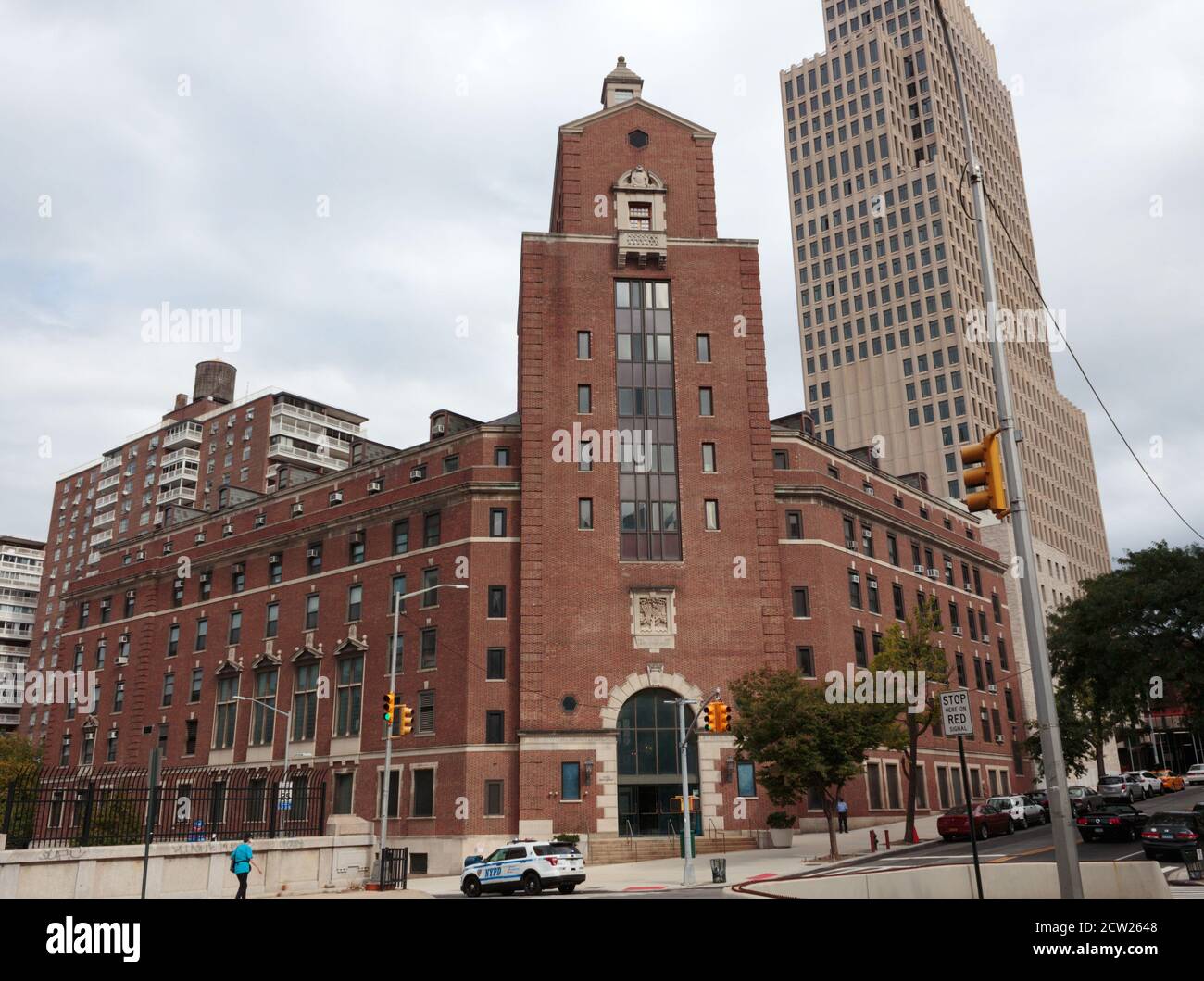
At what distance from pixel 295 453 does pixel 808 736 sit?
93647 mm

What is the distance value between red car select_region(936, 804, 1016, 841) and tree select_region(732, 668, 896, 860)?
14.0ft

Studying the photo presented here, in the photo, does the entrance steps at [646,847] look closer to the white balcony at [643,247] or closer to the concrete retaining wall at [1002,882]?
the concrete retaining wall at [1002,882]

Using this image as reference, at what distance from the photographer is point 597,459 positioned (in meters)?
51.6

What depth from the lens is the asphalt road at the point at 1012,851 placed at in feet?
98.9

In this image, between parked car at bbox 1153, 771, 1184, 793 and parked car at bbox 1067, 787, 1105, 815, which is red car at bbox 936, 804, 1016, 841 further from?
parked car at bbox 1153, 771, 1184, 793

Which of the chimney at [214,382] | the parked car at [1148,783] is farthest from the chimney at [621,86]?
the chimney at [214,382]

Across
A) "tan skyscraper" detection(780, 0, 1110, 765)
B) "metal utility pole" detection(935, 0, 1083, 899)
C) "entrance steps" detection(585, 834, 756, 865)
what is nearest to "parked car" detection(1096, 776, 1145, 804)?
"entrance steps" detection(585, 834, 756, 865)

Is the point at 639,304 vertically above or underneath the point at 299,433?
underneath

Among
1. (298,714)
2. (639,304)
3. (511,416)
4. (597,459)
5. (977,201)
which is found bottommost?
(298,714)
